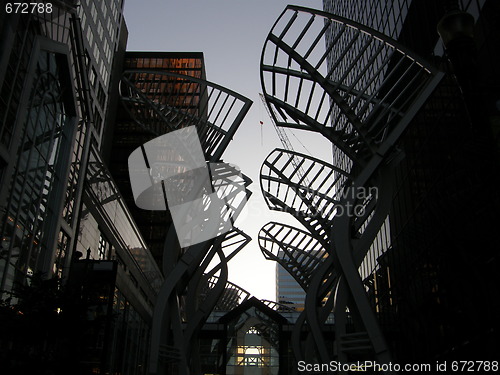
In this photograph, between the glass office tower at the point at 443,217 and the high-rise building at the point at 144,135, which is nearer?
the glass office tower at the point at 443,217

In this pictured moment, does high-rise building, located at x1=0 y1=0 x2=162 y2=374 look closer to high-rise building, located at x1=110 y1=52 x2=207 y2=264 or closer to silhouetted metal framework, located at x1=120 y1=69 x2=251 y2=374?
silhouetted metal framework, located at x1=120 y1=69 x2=251 y2=374

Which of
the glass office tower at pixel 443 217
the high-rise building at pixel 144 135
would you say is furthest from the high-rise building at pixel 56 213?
the high-rise building at pixel 144 135

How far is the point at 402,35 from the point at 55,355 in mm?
20920

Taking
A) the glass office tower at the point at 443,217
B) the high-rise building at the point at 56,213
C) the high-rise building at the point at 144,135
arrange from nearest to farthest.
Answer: the glass office tower at the point at 443,217 → the high-rise building at the point at 56,213 → the high-rise building at the point at 144,135

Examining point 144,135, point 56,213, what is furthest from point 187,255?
point 144,135

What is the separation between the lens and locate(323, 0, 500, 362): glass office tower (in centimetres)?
1652

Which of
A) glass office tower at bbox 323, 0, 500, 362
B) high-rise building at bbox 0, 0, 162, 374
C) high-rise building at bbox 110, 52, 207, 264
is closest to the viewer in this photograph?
glass office tower at bbox 323, 0, 500, 362

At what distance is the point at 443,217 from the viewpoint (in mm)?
20438

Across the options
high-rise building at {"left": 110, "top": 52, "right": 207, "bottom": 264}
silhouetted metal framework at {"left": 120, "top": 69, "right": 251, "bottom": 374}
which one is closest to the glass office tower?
silhouetted metal framework at {"left": 120, "top": 69, "right": 251, "bottom": 374}

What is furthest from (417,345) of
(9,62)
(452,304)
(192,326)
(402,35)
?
(9,62)

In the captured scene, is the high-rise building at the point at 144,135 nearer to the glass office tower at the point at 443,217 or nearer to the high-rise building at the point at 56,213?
the high-rise building at the point at 56,213

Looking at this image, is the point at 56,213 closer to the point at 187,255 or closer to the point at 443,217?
the point at 187,255

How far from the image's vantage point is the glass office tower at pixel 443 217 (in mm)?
16516

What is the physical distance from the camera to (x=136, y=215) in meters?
91.9
